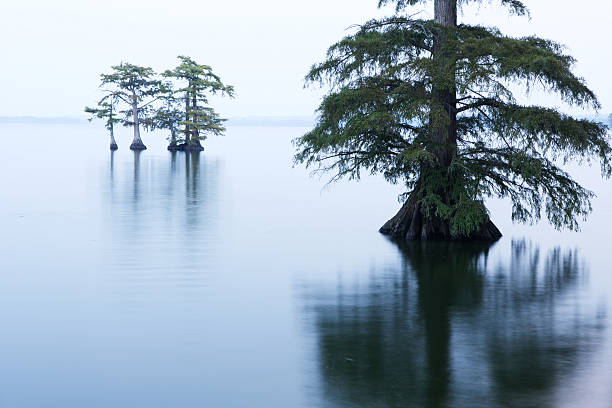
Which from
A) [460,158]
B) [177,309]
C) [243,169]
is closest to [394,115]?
[460,158]

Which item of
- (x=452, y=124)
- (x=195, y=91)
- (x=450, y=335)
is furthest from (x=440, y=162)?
(x=195, y=91)

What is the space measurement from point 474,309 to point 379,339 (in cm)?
243

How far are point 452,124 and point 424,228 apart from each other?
2371 mm

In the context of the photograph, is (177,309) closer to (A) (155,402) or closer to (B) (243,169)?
(A) (155,402)

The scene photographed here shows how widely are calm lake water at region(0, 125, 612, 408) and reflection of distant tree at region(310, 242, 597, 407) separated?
0.03 meters

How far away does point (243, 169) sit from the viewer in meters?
48.0

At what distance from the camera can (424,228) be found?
1867 centimetres

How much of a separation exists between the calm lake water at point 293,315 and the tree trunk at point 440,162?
0.75 m

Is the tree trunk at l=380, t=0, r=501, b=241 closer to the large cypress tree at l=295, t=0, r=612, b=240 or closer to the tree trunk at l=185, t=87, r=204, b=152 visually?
→ the large cypress tree at l=295, t=0, r=612, b=240

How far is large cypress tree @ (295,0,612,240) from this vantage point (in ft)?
55.4

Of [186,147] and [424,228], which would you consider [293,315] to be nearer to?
[424,228]

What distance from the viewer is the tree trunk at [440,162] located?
57.2 feet

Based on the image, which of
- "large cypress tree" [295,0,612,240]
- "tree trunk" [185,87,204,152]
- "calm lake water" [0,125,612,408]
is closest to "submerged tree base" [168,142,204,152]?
"tree trunk" [185,87,204,152]

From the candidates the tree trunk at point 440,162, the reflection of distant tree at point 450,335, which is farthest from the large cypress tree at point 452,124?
the reflection of distant tree at point 450,335
